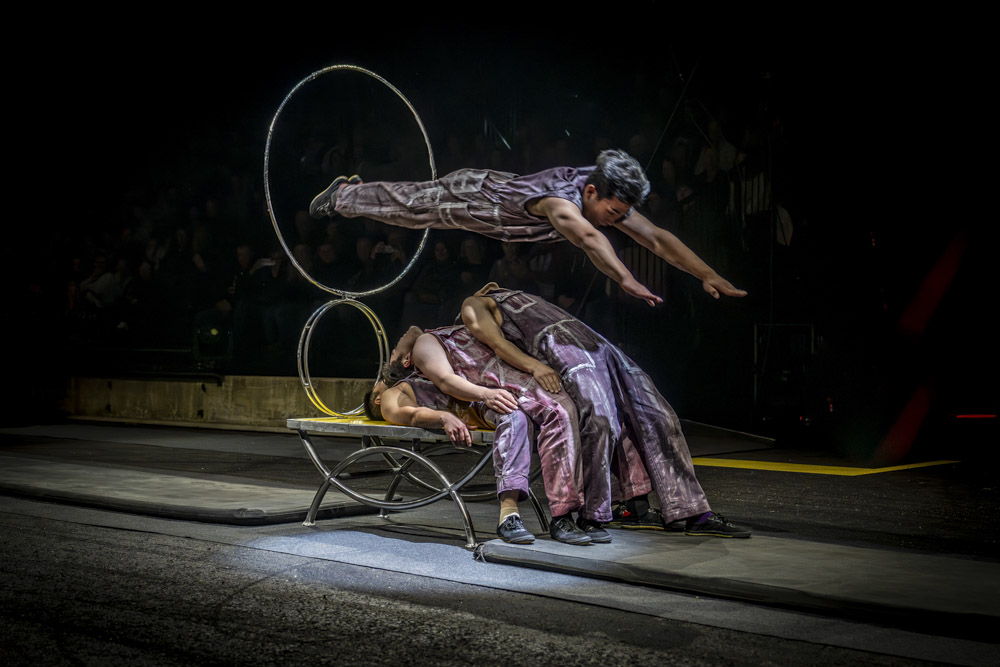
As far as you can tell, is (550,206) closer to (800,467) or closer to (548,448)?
(548,448)

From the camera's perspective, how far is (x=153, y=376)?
1325 cm

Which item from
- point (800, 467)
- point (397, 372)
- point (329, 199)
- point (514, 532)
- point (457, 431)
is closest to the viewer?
point (514, 532)

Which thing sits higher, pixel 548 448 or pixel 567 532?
pixel 548 448

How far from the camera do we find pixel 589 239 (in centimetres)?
482

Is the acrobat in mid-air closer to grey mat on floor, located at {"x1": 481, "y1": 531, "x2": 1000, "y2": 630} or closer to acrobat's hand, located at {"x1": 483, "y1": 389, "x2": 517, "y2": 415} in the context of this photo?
acrobat's hand, located at {"x1": 483, "y1": 389, "x2": 517, "y2": 415}

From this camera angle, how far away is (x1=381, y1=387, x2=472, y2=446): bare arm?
4777mm

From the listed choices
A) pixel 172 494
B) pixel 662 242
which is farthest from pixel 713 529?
pixel 172 494

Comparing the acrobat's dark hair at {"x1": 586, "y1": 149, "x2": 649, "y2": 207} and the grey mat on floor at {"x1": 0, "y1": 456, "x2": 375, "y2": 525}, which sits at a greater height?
the acrobat's dark hair at {"x1": 586, "y1": 149, "x2": 649, "y2": 207}

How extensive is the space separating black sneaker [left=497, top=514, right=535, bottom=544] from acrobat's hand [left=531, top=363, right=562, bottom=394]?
60 centimetres

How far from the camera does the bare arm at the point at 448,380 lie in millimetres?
4746

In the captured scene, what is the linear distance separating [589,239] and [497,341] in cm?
65

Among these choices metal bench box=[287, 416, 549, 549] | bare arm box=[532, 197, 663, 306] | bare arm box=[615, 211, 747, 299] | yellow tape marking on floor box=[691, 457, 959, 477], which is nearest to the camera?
bare arm box=[532, 197, 663, 306]

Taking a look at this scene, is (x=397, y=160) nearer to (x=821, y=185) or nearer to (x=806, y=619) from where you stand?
(x=821, y=185)

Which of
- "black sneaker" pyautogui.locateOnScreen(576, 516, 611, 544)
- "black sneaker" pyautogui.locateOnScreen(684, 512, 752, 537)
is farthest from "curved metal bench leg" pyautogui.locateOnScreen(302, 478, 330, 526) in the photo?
"black sneaker" pyautogui.locateOnScreen(684, 512, 752, 537)
